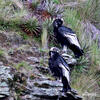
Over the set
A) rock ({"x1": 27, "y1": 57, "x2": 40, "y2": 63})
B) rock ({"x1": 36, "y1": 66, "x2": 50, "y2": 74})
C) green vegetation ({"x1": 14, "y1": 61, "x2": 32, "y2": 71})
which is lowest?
rock ({"x1": 36, "y1": 66, "x2": 50, "y2": 74})

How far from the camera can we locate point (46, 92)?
6324 millimetres

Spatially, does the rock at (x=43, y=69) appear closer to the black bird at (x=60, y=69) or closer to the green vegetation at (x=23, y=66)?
the green vegetation at (x=23, y=66)

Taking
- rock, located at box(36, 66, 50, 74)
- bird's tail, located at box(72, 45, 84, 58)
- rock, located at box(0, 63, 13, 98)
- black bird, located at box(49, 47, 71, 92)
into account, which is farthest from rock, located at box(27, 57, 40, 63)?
rock, located at box(0, 63, 13, 98)

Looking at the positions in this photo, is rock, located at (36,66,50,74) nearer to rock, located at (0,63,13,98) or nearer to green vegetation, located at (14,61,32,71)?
green vegetation, located at (14,61,32,71)

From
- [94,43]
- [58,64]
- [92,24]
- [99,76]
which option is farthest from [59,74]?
[92,24]

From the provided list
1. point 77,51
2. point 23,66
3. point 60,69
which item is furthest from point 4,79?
point 77,51

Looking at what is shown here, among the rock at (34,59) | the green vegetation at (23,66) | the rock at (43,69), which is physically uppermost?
the green vegetation at (23,66)

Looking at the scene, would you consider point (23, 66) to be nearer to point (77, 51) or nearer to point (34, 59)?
point (34, 59)

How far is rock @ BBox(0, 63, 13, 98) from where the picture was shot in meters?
5.95

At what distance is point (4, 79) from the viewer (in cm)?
620

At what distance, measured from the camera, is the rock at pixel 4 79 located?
5.95 metres

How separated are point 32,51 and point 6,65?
164cm

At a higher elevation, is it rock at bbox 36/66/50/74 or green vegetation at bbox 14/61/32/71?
green vegetation at bbox 14/61/32/71

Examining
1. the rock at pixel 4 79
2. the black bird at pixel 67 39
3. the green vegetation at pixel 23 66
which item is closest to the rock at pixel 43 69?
the green vegetation at pixel 23 66
